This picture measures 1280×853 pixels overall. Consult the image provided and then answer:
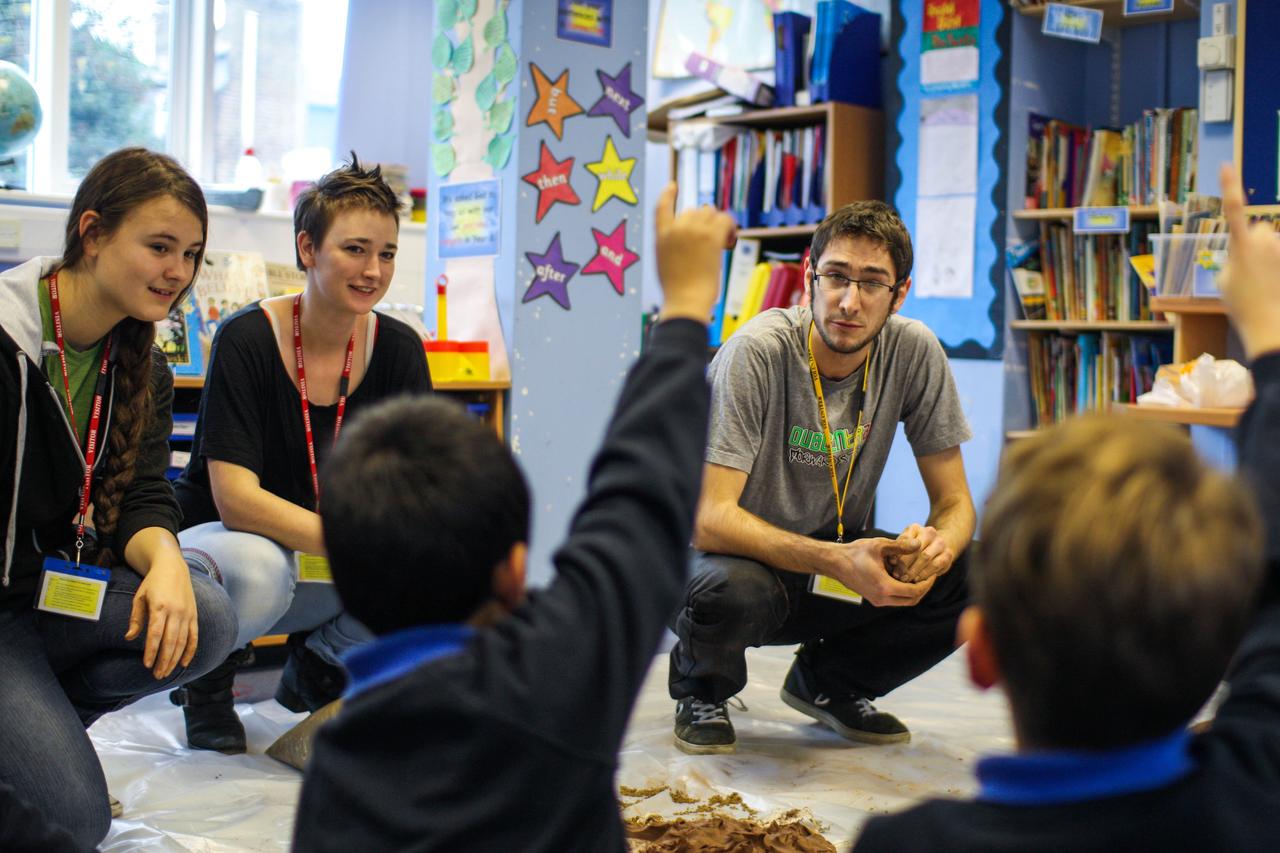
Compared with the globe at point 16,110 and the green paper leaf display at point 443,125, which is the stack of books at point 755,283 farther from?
the globe at point 16,110

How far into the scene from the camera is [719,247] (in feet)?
3.07

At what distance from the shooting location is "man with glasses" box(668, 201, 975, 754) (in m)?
2.21

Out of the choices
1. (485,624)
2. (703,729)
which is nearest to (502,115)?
(703,729)

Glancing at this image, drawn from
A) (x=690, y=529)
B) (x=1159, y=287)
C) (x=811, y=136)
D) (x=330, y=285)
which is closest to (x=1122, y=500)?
(x=690, y=529)

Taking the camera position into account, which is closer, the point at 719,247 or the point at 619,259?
the point at 719,247

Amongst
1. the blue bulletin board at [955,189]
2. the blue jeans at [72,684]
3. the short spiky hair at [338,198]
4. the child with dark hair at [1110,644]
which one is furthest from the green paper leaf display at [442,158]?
the child with dark hair at [1110,644]

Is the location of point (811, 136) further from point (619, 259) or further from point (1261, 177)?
point (1261, 177)

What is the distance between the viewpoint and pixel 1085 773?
0.66 metres

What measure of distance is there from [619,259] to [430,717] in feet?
9.49

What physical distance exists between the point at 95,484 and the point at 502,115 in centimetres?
187

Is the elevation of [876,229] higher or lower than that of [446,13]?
lower

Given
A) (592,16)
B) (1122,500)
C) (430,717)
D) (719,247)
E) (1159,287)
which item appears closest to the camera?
(1122,500)

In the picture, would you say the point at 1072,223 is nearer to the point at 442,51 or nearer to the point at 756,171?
the point at 756,171

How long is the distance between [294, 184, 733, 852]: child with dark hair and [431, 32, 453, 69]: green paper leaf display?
2969 millimetres
